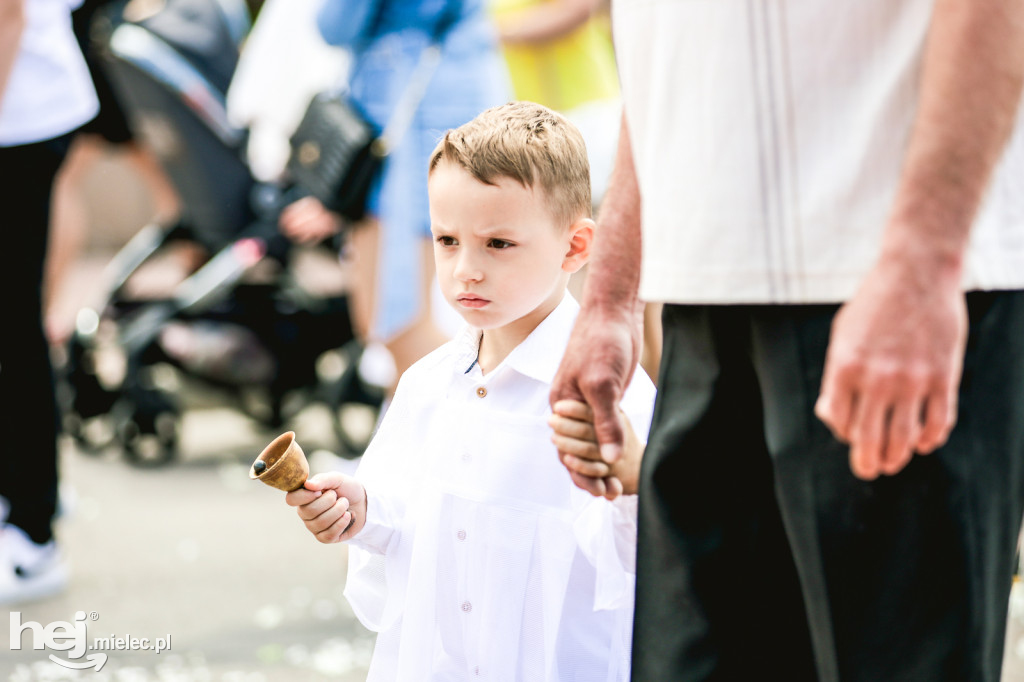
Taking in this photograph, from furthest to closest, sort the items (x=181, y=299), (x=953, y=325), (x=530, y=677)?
(x=181, y=299) < (x=530, y=677) < (x=953, y=325)

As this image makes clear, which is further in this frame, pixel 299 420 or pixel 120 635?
pixel 299 420

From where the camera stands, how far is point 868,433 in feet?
2.82

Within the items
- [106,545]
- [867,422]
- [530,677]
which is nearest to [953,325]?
[867,422]

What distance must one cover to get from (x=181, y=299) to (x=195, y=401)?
39cm

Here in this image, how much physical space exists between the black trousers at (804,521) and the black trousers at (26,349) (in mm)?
2060

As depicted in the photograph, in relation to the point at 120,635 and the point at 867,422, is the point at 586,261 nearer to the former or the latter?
the point at 867,422

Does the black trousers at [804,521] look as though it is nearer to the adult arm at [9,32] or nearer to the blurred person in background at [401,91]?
the blurred person in background at [401,91]

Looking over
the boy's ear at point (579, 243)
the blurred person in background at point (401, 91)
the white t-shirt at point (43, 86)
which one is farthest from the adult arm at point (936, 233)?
the white t-shirt at point (43, 86)

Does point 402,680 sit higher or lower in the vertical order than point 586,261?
lower

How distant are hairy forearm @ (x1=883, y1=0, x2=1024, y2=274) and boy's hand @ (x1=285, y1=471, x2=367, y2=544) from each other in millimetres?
743

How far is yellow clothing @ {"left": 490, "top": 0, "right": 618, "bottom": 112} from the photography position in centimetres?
331

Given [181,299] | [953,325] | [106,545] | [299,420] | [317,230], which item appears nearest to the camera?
[953,325]

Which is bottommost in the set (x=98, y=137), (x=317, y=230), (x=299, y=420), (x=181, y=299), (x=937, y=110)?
(x=299, y=420)

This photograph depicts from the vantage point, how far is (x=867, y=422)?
0.86 metres
